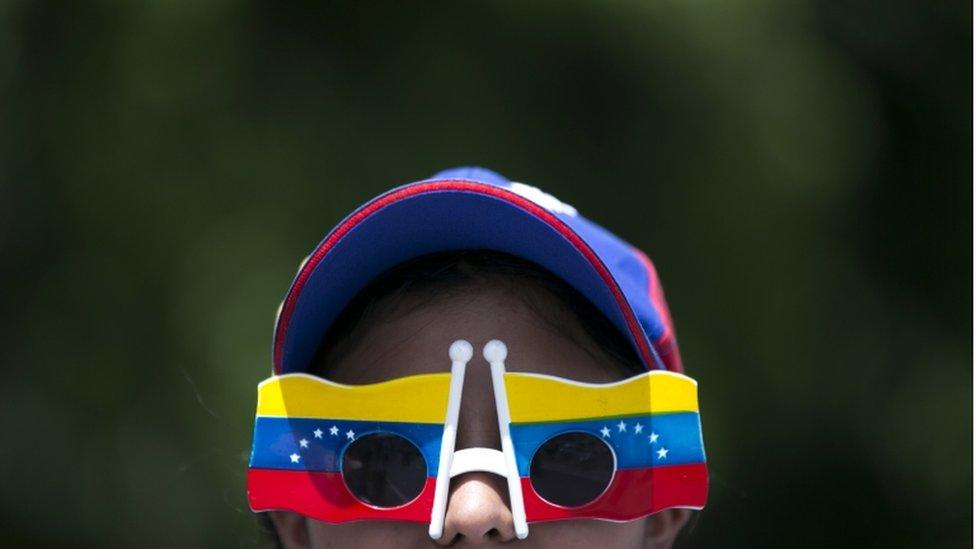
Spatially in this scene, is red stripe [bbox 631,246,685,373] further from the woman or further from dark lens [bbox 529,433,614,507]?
dark lens [bbox 529,433,614,507]

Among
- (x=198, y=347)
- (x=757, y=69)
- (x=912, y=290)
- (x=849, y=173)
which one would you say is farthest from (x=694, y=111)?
(x=198, y=347)

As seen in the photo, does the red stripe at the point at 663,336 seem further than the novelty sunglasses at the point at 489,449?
Yes

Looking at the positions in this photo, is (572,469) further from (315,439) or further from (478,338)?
(315,439)

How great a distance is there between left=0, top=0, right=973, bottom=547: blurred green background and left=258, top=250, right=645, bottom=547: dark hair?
1.91 metres

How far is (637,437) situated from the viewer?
1.87 meters

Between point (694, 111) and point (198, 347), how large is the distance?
156 centimetres

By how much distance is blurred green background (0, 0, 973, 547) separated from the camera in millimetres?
4039

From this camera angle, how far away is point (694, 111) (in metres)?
4.18

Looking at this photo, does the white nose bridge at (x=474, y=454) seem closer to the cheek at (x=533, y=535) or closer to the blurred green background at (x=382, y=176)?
the cheek at (x=533, y=535)

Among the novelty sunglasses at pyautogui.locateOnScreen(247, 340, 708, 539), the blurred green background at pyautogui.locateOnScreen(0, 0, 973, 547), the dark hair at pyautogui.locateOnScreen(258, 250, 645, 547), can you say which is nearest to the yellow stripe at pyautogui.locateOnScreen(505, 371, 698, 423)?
the novelty sunglasses at pyautogui.locateOnScreen(247, 340, 708, 539)

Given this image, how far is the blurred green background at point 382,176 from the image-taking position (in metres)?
4.04

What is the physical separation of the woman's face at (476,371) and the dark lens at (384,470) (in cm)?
4

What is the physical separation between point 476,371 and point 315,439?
229 mm

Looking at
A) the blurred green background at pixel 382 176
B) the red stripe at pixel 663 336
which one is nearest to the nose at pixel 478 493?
the red stripe at pixel 663 336
